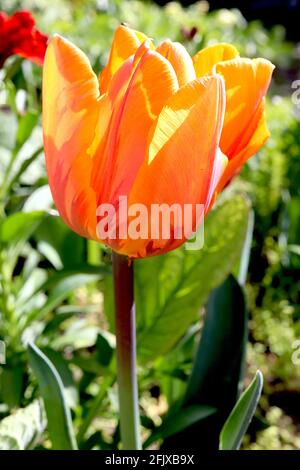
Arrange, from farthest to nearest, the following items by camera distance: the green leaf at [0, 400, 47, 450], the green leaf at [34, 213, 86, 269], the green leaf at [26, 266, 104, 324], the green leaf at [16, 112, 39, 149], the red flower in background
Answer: the green leaf at [34, 213, 86, 269]
the green leaf at [26, 266, 104, 324]
the green leaf at [16, 112, 39, 149]
the red flower in background
the green leaf at [0, 400, 47, 450]

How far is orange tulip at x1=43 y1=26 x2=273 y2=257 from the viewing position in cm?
54

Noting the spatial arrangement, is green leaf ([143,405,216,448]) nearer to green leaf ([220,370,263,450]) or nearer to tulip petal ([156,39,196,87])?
green leaf ([220,370,263,450])

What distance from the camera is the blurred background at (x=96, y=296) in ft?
3.50

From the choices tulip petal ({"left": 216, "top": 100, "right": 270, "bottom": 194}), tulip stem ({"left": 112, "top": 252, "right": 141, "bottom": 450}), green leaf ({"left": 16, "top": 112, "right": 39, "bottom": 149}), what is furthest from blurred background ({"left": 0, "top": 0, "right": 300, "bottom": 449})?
tulip petal ({"left": 216, "top": 100, "right": 270, "bottom": 194})

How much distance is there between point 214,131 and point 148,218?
0.09 meters

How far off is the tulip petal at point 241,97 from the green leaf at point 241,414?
0.78 ft

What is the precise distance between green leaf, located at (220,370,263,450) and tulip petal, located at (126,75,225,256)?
226 mm

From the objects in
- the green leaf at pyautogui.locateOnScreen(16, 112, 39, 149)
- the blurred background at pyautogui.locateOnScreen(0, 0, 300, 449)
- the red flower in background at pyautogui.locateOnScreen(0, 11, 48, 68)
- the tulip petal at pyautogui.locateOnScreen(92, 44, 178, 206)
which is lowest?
the blurred background at pyautogui.locateOnScreen(0, 0, 300, 449)

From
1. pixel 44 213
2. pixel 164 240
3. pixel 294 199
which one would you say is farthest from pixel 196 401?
pixel 294 199

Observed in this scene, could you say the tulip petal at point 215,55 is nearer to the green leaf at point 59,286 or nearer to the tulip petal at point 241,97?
the tulip petal at point 241,97

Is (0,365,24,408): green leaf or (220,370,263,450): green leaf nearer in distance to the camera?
(220,370,263,450): green leaf

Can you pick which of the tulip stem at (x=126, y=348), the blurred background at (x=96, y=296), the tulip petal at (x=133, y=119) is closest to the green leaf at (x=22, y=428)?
the blurred background at (x=96, y=296)

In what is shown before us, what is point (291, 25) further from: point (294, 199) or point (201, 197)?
point (201, 197)

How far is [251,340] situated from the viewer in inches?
63.1
